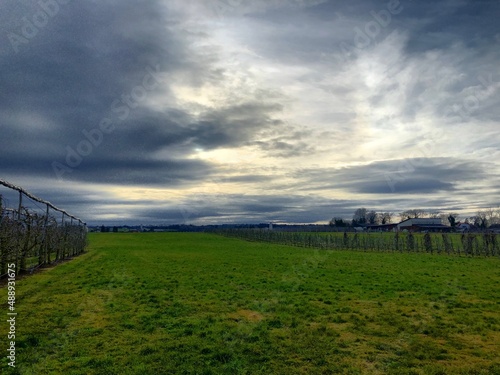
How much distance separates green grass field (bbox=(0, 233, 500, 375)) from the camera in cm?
737

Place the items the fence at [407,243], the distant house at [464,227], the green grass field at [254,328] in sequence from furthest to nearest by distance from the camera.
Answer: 1. the distant house at [464,227]
2. the fence at [407,243]
3. the green grass field at [254,328]

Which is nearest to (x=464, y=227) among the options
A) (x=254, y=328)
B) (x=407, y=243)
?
(x=407, y=243)

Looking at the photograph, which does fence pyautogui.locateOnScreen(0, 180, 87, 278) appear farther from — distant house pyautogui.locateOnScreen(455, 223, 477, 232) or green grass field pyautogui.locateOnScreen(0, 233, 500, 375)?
distant house pyautogui.locateOnScreen(455, 223, 477, 232)

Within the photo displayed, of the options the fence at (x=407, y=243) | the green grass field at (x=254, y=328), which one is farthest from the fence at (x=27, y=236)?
the fence at (x=407, y=243)

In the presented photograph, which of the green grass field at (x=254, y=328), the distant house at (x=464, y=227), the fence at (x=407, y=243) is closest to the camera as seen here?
the green grass field at (x=254, y=328)

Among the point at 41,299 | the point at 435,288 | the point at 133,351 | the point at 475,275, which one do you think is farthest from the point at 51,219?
the point at 475,275

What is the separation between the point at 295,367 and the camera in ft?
23.7

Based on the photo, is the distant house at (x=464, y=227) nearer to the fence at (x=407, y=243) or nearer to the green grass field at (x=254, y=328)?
the fence at (x=407, y=243)

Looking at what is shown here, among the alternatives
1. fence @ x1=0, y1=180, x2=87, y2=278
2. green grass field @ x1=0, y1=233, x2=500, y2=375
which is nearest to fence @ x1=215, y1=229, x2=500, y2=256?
green grass field @ x1=0, y1=233, x2=500, y2=375

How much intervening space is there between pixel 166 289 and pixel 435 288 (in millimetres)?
13287

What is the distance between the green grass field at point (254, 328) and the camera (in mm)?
7367

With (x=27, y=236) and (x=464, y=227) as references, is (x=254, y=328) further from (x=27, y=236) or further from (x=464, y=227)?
(x=464, y=227)

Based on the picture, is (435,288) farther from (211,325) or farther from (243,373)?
(243,373)

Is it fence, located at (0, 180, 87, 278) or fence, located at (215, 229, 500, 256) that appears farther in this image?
fence, located at (215, 229, 500, 256)
